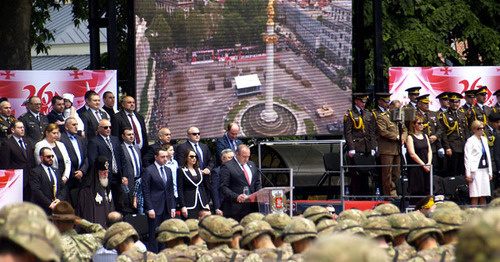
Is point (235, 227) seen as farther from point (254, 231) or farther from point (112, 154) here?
point (112, 154)

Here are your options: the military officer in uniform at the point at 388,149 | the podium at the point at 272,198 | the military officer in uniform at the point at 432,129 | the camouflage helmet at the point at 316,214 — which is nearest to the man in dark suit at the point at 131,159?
the podium at the point at 272,198

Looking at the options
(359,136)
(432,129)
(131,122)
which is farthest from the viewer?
(432,129)

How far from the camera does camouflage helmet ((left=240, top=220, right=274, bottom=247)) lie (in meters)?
7.05

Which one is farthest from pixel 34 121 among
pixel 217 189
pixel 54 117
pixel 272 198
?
pixel 272 198

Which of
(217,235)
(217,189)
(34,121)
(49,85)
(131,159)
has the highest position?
(49,85)

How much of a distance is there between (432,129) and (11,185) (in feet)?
24.6

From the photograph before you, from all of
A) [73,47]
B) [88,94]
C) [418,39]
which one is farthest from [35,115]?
[73,47]

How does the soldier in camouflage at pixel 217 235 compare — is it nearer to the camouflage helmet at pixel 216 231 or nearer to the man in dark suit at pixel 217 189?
the camouflage helmet at pixel 216 231

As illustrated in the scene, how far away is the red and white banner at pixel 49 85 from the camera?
14328 millimetres

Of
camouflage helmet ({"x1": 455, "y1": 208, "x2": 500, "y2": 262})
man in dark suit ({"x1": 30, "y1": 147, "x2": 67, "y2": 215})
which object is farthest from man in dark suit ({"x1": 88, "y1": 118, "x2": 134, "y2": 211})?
camouflage helmet ({"x1": 455, "y1": 208, "x2": 500, "y2": 262})

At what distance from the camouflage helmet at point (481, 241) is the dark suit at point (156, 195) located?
10034mm

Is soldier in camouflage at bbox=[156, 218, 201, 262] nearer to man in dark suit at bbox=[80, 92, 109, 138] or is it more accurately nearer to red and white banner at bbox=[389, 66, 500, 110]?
man in dark suit at bbox=[80, 92, 109, 138]

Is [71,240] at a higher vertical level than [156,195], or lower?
higher

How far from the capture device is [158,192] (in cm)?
1275
